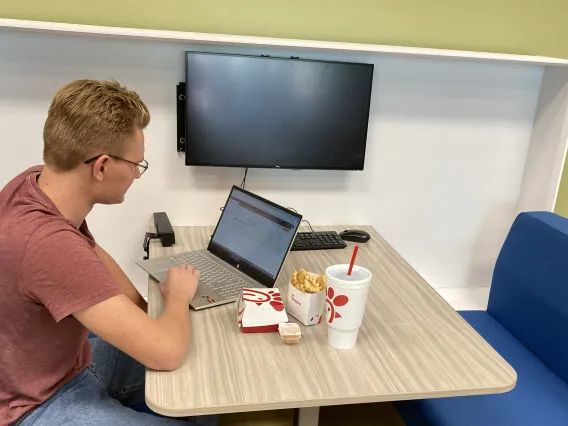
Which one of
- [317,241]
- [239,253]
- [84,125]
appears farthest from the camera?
[317,241]

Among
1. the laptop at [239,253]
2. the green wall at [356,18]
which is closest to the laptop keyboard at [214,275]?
the laptop at [239,253]

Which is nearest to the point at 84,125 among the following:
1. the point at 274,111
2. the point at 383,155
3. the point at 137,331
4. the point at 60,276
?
the point at 60,276

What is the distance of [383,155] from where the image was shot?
2205 millimetres

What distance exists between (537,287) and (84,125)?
59.7 inches

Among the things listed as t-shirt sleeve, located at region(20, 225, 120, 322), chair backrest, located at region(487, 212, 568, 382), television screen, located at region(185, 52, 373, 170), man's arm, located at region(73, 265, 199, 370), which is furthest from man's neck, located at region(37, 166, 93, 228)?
chair backrest, located at region(487, 212, 568, 382)

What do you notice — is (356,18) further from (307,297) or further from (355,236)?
(307,297)

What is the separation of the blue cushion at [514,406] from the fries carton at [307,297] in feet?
1.57

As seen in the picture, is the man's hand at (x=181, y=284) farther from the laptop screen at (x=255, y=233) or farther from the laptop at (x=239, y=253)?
the laptop screen at (x=255, y=233)

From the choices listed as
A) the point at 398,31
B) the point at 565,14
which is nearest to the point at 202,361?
the point at 398,31

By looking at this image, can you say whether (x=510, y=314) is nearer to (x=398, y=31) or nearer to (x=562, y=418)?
(x=562, y=418)

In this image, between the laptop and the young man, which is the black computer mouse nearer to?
the laptop

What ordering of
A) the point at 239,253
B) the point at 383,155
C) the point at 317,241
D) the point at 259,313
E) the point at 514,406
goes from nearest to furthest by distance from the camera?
the point at 259,313 → the point at 514,406 → the point at 239,253 → the point at 317,241 → the point at 383,155

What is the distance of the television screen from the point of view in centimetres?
189

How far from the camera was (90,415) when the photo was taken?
1196 millimetres
